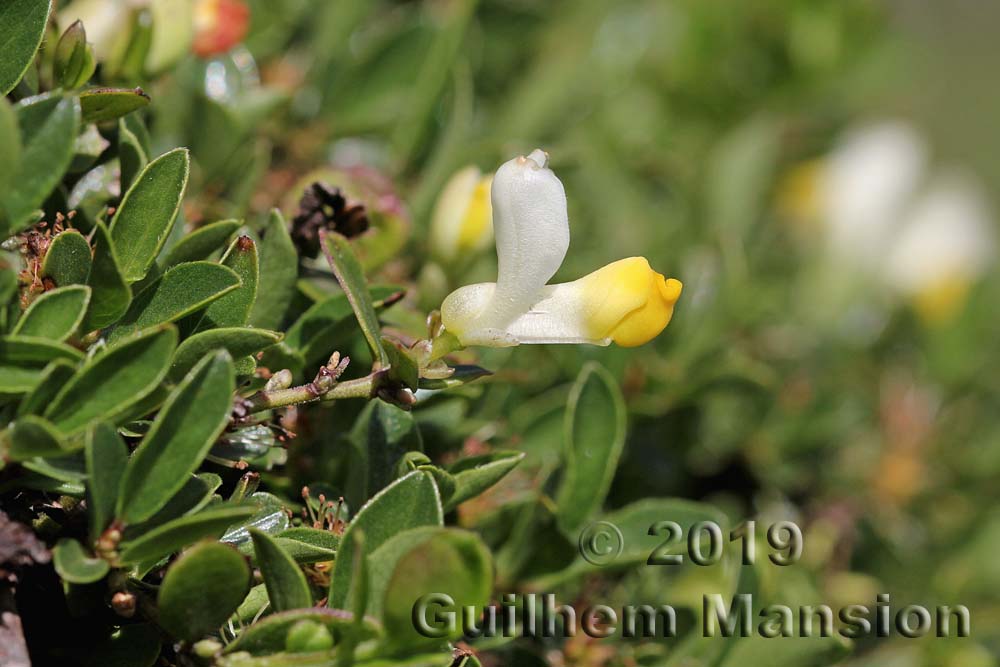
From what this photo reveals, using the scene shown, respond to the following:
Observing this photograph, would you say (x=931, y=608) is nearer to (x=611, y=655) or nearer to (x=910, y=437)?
(x=910, y=437)

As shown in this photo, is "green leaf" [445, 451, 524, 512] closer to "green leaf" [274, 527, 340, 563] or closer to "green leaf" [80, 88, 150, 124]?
"green leaf" [274, 527, 340, 563]

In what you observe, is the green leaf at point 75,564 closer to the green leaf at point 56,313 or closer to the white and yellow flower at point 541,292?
the green leaf at point 56,313

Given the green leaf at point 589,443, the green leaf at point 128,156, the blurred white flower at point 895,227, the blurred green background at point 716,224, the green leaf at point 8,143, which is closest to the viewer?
the green leaf at point 8,143

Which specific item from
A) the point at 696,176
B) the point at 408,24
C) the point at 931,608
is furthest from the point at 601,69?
the point at 931,608

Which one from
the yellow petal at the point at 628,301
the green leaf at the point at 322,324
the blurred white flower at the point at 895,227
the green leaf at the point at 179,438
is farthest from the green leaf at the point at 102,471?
the blurred white flower at the point at 895,227

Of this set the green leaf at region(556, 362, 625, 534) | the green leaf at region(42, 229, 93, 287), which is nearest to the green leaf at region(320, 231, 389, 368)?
the green leaf at region(42, 229, 93, 287)

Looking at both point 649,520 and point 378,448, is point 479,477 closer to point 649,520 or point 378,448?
point 378,448
